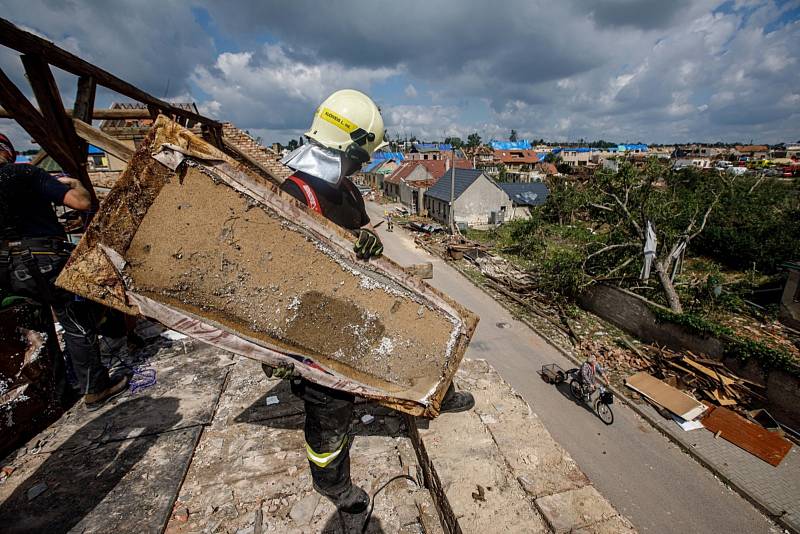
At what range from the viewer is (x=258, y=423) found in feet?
9.36

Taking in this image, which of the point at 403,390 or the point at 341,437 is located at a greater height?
the point at 403,390

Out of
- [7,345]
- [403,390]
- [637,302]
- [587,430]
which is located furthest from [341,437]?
[637,302]

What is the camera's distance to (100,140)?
3131 mm

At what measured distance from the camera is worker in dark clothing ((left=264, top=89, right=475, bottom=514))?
6.57 feet

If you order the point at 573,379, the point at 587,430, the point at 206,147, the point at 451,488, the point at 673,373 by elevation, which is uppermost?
the point at 206,147

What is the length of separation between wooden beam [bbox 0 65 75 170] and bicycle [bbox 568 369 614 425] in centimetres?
867

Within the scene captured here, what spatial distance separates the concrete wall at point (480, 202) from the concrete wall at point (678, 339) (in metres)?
13.7

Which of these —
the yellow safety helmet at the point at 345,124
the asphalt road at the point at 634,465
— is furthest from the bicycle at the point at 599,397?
the yellow safety helmet at the point at 345,124

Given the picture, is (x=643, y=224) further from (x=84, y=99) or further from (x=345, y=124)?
(x=84, y=99)

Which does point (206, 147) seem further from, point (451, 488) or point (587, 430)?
point (587, 430)

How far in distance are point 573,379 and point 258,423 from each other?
6985mm

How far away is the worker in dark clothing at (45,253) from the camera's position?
2410 millimetres

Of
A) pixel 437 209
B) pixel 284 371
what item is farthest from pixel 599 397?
pixel 437 209

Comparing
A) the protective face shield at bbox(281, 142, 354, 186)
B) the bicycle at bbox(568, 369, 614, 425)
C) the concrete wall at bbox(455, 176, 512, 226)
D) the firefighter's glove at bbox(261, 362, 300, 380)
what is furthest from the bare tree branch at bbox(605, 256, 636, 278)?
the concrete wall at bbox(455, 176, 512, 226)
